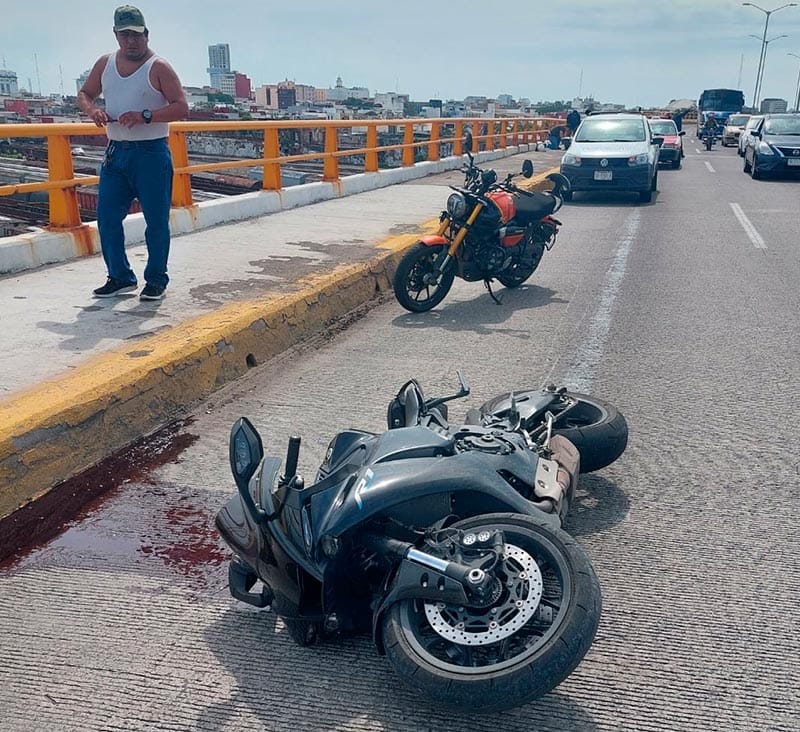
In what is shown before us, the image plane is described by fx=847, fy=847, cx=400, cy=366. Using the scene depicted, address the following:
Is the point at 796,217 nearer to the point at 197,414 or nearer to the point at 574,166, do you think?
the point at 574,166

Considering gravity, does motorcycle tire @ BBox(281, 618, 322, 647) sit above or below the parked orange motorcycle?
below

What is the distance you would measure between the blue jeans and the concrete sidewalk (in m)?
0.29

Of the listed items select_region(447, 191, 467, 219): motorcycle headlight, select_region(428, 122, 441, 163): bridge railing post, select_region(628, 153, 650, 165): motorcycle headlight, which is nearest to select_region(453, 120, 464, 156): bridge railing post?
select_region(428, 122, 441, 163): bridge railing post

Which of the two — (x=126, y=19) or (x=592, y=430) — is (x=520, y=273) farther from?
(x=592, y=430)

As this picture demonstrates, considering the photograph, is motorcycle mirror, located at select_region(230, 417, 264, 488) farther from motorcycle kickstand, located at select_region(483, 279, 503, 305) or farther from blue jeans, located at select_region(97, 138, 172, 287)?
motorcycle kickstand, located at select_region(483, 279, 503, 305)

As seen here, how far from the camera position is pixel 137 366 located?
4621mm

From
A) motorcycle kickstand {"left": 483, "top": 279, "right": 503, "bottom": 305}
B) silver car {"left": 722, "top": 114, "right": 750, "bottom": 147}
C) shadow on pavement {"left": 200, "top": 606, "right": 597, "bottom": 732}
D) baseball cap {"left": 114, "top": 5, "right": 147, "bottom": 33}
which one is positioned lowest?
silver car {"left": 722, "top": 114, "right": 750, "bottom": 147}

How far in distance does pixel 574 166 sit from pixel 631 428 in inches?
510

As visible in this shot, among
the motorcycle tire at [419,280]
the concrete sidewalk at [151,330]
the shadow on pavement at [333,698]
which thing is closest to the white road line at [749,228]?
the concrete sidewalk at [151,330]

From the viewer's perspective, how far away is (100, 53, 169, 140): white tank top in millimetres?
5879

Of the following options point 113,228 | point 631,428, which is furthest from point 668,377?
point 113,228

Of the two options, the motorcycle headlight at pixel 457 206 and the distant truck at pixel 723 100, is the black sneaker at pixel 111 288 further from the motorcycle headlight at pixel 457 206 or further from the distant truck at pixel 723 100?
the distant truck at pixel 723 100

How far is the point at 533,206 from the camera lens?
774 cm

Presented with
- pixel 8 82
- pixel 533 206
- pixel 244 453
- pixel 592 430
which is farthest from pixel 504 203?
pixel 8 82
